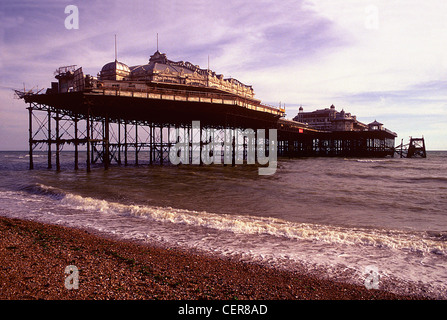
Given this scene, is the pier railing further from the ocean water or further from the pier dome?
the ocean water

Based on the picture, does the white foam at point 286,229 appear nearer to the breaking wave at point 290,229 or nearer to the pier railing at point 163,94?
the breaking wave at point 290,229

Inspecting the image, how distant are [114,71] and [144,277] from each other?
44.7 meters

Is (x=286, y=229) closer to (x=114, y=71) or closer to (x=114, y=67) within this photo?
(x=114, y=71)

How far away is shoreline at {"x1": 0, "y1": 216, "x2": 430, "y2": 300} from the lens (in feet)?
16.1

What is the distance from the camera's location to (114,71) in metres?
43.9

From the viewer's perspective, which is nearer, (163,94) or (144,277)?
(144,277)

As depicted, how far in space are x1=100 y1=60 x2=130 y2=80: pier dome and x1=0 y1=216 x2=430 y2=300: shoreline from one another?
41.3 m

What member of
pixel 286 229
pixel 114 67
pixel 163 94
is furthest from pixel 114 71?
pixel 286 229

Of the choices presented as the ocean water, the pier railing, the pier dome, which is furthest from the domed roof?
the ocean water

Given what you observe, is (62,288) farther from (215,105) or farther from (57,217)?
(215,105)

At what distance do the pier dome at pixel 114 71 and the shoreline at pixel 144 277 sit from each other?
135 feet

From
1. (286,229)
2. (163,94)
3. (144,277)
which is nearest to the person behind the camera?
(144,277)

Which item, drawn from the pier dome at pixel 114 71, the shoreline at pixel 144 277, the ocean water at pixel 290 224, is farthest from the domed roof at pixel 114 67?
the shoreline at pixel 144 277

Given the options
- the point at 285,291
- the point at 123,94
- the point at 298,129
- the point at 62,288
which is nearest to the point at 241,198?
the point at 285,291
